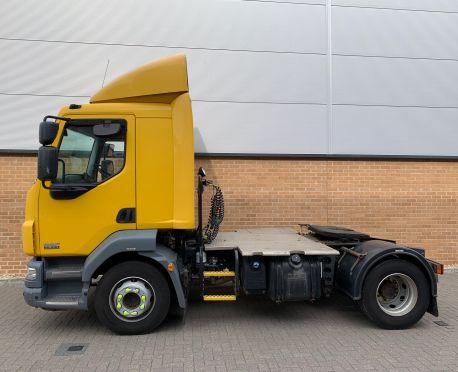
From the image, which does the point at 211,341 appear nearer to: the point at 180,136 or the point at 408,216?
the point at 180,136

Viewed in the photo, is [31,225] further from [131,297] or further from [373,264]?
[373,264]

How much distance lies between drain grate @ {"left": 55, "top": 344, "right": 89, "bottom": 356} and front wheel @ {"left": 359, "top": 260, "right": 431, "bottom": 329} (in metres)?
3.30

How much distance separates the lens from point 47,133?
4555mm

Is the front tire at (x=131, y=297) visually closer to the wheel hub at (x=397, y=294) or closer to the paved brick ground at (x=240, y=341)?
the paved brick ground at (x=240, y=341)

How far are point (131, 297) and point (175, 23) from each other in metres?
5.31

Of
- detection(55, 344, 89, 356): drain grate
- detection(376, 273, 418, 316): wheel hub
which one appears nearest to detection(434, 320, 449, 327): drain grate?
detection(376, 273, 418, 316): wheel hub

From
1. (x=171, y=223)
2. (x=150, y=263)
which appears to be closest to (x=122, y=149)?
(x=171, y=223)

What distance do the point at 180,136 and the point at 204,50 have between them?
356cm

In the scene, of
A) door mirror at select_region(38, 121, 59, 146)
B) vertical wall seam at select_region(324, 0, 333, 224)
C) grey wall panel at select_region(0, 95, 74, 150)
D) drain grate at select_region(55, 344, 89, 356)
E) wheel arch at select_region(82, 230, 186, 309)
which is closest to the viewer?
drain grate at select_region(55, 344, 89, 356)

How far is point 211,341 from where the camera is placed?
4.74 meters

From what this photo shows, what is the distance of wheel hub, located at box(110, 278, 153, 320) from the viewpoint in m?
4.88

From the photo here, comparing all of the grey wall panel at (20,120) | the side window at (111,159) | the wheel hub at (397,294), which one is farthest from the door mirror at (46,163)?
the wheel hub at (397,294)

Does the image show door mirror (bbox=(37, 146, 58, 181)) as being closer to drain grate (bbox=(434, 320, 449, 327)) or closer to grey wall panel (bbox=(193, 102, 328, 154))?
grey wall panel (bbox=(193, 102, 328, 154))

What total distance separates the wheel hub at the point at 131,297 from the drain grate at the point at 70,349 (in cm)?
51
